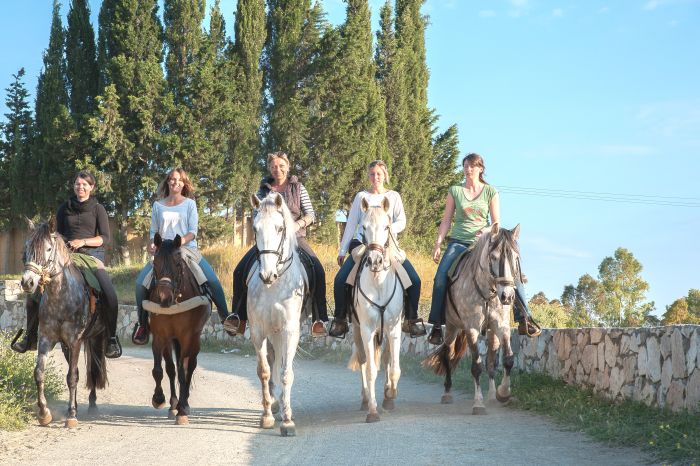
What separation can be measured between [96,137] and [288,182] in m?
26.7

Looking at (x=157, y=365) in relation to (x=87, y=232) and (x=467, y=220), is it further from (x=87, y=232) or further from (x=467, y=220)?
(x=467, y=220)

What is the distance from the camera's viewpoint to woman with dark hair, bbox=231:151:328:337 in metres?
8.95

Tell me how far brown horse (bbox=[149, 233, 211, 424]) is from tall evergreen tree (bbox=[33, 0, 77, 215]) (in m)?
28.2

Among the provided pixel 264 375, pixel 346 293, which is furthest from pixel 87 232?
pixel 346 293

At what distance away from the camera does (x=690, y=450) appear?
6.31m

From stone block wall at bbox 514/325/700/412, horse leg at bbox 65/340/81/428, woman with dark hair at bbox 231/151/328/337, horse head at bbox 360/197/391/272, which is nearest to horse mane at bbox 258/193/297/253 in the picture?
woman with dark hair at bbox 231/151/328/337

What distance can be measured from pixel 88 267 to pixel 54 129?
28092mm

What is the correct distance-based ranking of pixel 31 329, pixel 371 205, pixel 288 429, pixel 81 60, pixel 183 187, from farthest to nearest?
pixel 81 60 < pixel 183 187 < pixel 31 329 < pixel 371 205 < pixel 288 429

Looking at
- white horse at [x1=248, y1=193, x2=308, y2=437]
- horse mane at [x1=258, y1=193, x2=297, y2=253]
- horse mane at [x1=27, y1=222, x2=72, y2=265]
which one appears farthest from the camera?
horse mane at [x1=27, y1=222, x2=72, y2=265]

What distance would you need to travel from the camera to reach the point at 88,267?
9.33 meters

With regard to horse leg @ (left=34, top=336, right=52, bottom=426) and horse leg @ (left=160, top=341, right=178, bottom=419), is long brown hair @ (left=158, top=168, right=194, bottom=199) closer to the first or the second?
horse leg @ (left=160, top=341, right=178, bottom=419)

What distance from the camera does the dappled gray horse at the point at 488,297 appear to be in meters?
8.67

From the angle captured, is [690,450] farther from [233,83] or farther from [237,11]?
[237,11]

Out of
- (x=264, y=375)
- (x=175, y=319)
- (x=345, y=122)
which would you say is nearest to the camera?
(x=264, y=375)
